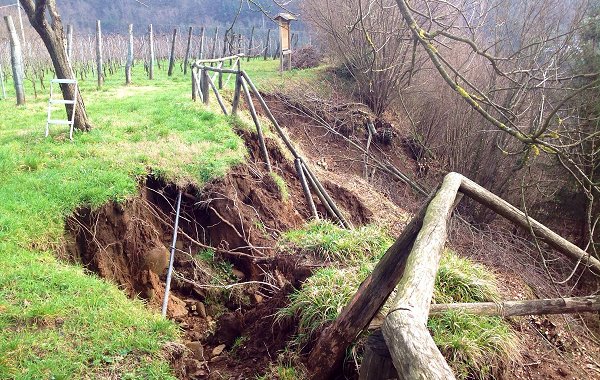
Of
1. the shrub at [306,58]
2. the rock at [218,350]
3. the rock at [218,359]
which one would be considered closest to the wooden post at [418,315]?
the rock at [218,359]

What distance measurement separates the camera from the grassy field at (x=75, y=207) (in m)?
3.79

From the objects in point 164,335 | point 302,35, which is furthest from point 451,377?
point 302,35

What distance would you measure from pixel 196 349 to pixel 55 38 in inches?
233

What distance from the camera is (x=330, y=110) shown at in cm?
1527

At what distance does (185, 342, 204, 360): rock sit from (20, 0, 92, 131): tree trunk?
512 cm

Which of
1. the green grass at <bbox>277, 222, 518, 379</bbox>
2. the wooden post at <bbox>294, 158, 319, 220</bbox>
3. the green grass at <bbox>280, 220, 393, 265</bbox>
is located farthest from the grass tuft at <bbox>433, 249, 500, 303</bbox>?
the wooden post at <bbox>294, 158, 319, 220</bbox>

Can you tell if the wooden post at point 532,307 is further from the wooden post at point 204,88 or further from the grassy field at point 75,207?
the wooden post at point 204,88

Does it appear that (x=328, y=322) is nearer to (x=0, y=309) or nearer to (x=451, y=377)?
(x=451, y=377)

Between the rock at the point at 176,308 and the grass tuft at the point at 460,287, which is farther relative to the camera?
the rock at the point at 176,308

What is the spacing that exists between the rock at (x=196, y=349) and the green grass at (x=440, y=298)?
0.91 meters

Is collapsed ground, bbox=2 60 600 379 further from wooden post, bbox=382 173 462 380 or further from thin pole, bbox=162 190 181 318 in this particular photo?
wooden post, bbox=382 173 462 380

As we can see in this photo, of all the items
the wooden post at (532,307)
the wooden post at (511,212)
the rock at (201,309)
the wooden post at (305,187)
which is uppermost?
the wooden post at (511,212)

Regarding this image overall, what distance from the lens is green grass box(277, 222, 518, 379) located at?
3.47 m

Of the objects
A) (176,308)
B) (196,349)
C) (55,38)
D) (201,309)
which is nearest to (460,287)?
(196,349)
